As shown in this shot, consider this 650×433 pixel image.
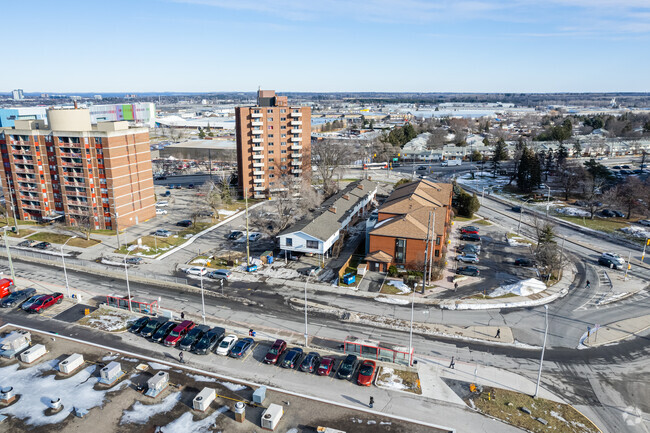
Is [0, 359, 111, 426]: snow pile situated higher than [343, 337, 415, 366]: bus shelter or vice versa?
[0, 359, 111, 426]: snow pile

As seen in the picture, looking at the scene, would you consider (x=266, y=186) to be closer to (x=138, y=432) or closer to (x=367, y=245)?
(x=367, y=245)

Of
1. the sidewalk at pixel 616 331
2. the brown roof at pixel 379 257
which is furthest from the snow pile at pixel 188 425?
the sidewalk at pixel 616 331

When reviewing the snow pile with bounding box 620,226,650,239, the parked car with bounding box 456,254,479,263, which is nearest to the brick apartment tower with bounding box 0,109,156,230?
the parked car with bounding box 456,254,479,263

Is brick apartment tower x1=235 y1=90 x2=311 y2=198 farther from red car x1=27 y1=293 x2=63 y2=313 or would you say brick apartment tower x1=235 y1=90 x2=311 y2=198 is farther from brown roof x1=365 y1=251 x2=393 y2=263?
red car x1=27 y1=293 x2=63 y2=313

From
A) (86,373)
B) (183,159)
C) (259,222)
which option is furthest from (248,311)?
(183,159)

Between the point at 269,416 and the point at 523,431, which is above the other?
the point at 269,416

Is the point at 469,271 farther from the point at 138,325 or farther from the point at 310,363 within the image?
the point at 138,325
